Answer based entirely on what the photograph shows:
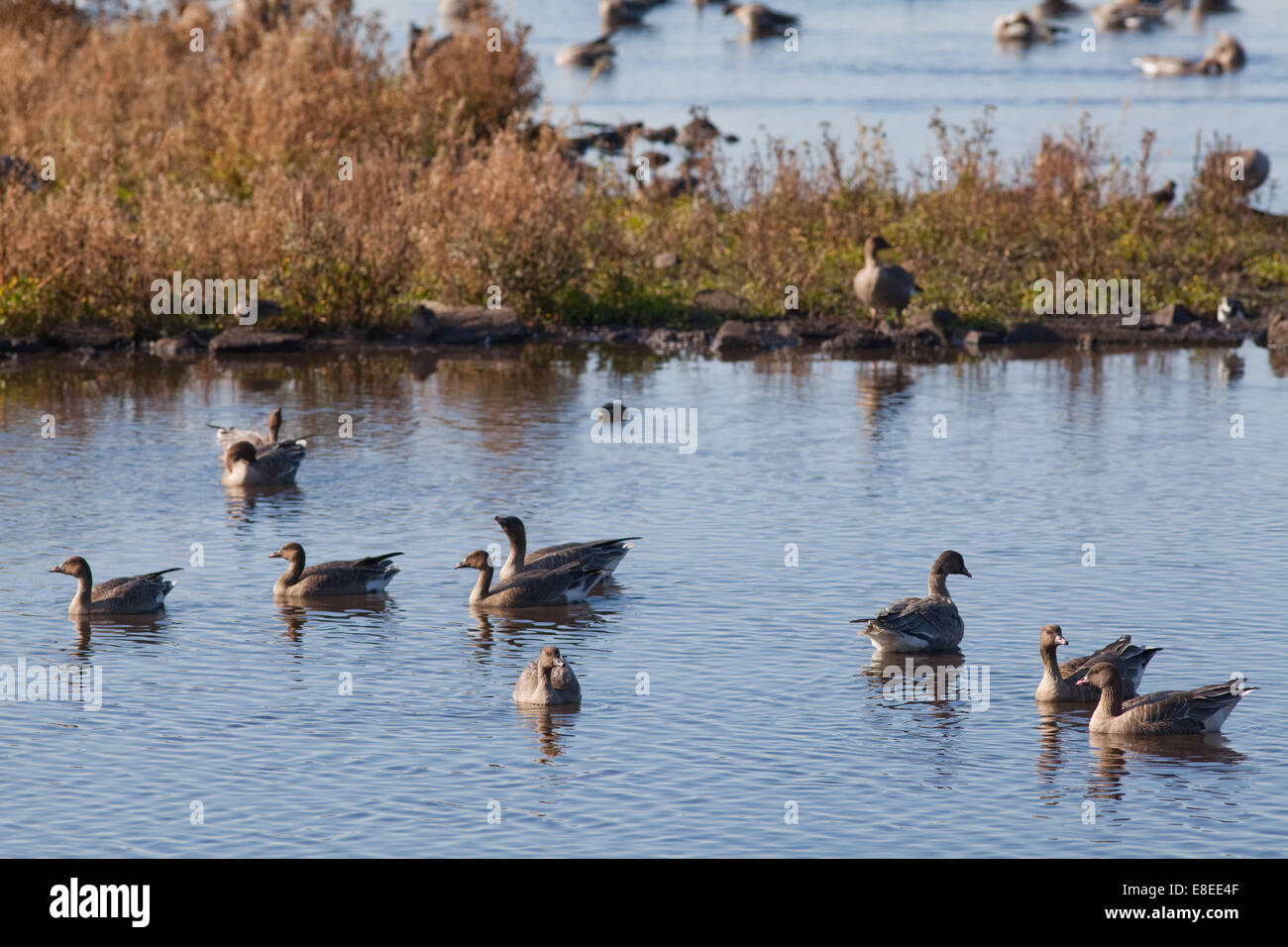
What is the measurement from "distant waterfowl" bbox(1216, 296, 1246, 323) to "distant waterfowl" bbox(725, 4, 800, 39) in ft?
200

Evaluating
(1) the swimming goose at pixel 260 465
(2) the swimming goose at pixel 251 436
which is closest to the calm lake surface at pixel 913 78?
(2) the swimming goose at pixel 251 436

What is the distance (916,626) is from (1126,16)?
268 feet

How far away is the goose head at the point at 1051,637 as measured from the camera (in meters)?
12.9

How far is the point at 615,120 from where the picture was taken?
54500 millimetres

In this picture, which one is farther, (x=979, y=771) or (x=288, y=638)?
(x=288, y=638)

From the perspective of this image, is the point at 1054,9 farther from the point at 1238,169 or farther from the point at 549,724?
the point at 549,724

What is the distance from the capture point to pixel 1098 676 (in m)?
12.6

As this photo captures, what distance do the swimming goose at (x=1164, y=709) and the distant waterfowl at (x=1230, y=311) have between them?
19088 millimetres

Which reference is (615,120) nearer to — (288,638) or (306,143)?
(306,143)

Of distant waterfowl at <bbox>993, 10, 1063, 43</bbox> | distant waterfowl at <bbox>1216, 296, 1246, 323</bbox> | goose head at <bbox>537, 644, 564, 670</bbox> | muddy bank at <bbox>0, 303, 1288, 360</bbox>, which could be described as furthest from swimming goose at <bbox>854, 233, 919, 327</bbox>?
distant waterfowl at <bbox>993, 10, 1063, 43</bbox>

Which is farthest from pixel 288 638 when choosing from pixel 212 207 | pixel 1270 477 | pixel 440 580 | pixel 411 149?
pixel 411 149

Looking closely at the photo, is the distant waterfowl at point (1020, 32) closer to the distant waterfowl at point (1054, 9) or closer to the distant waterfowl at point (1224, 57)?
the distant waterfowl at point (1054, 9)

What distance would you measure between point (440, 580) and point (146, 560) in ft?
8.86
